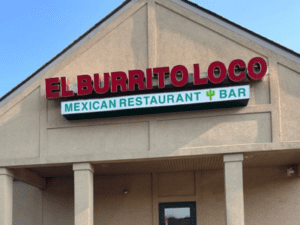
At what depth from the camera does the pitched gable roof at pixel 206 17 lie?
1631cm

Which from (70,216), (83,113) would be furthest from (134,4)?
(70,216)

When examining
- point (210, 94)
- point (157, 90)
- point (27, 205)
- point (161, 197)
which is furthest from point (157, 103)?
point (27, 205)

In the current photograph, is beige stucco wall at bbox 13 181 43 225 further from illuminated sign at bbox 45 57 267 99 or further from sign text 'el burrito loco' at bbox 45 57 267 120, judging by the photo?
illuminated sign at bbox 45 57 267 99

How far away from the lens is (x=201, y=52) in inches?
665

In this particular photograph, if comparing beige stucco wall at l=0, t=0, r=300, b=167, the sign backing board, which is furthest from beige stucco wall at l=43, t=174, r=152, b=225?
the sign backing board

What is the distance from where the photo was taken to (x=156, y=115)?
659 inches

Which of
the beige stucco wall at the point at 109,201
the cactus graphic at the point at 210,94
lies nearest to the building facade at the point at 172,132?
the beige stucco wall at the point at 109,201

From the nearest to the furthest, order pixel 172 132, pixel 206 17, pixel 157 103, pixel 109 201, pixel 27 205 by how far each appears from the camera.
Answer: pixel 157 103
pixel 172 132
pixel 206 17
pixel 109 201
pixel 27 205

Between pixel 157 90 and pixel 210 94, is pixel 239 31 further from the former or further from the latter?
pixel 157 90

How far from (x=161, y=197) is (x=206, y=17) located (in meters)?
8.12

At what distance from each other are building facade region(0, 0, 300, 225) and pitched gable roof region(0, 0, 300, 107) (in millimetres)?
37

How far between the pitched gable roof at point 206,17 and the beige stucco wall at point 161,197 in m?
5.33

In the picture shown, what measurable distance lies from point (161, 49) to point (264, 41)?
3718 millimetres

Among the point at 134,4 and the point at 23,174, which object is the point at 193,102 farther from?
the point at 23,174
